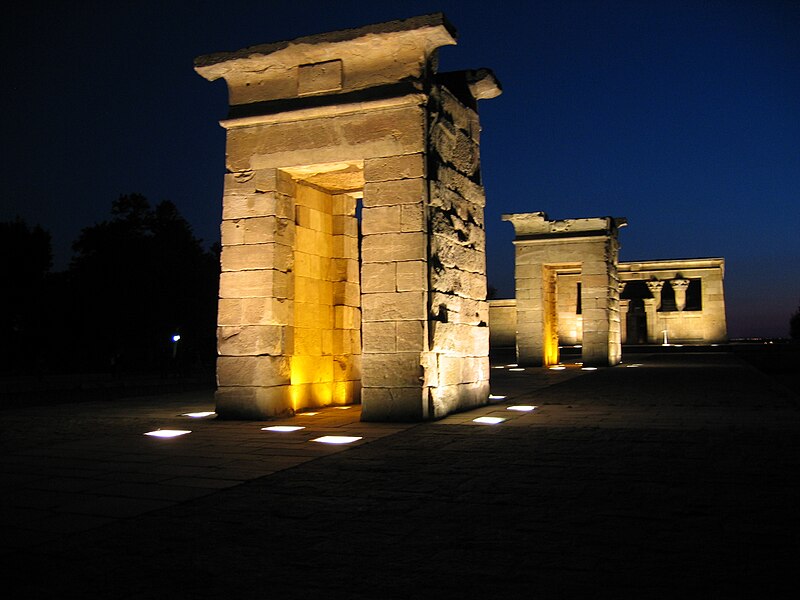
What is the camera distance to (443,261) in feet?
32.0

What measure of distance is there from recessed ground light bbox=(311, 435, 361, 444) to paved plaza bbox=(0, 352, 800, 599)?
14 cm

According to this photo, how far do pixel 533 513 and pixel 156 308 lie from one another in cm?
3104

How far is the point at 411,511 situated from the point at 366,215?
5677mm

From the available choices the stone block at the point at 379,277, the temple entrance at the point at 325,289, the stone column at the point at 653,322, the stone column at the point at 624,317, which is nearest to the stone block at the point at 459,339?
the stone block at the point at 379,277

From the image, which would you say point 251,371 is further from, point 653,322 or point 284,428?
point 653,322

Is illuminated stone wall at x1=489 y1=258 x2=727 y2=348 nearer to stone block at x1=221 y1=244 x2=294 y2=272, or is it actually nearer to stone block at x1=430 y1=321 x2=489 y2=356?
stone block at x1=430 y1=321 x2=489 y2=356

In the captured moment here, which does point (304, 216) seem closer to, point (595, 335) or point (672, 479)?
point (672, 479)

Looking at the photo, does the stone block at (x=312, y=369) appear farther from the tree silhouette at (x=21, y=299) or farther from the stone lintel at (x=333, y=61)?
the tree silhouette at (x=21, y=299)

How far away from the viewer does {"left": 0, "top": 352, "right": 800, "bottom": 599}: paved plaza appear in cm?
317

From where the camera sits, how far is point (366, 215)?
953 cm

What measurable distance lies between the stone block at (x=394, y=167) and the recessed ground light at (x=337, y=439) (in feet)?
11.5

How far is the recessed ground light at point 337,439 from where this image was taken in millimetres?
7359

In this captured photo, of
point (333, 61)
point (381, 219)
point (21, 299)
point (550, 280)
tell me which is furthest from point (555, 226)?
point (21, 299)

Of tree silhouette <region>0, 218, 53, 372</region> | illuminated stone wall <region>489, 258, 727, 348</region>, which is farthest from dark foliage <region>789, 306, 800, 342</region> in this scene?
tree silhouette <region>0, 218, 53, 372</region>
